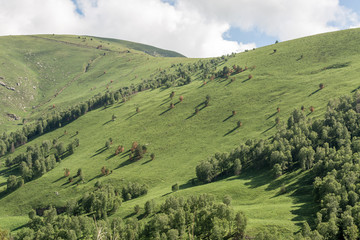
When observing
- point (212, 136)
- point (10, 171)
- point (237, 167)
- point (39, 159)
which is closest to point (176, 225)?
point (237, 167)

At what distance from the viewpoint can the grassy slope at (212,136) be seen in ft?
258

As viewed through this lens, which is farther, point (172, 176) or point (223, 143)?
point (223, 143)

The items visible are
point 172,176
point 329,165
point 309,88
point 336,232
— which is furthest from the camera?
point 309,88

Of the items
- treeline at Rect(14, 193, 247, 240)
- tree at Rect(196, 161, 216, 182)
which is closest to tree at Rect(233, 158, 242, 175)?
tree at Rect(196, 161, 216, 182)

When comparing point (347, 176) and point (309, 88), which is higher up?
point (309, 88)

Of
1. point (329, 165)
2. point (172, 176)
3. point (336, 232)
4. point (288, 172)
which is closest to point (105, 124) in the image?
point (172, 176)

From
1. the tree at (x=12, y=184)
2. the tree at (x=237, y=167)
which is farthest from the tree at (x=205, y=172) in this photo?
the tree at (x=12, y=184)

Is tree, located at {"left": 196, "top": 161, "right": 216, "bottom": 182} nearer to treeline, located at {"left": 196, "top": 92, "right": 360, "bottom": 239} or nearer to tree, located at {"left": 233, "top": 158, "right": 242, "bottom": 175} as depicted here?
treeline, located at {"left": 196, "top": 92, "right": 360, "bottom": 239}

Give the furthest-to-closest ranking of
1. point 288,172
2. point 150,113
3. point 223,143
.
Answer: point 150,113
point 223,143
point 288,172

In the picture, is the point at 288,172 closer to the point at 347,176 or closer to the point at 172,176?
the point at 347,176

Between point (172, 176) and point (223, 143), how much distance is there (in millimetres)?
33872

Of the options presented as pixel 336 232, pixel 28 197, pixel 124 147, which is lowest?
pixel 336 232

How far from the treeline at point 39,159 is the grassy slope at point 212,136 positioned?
5.61m

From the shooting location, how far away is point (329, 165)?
7375cm
